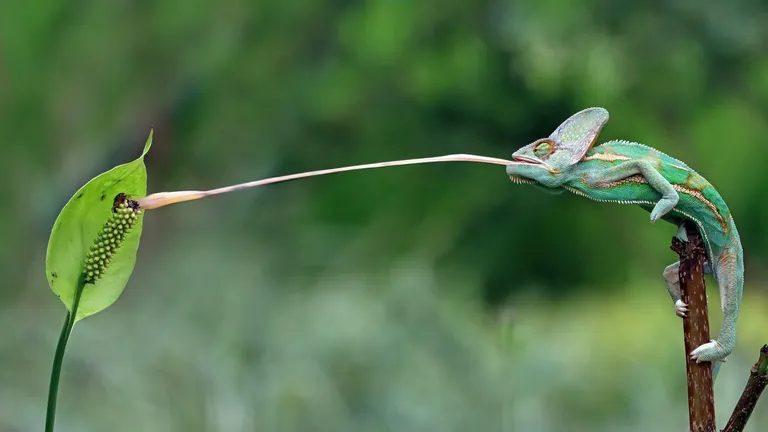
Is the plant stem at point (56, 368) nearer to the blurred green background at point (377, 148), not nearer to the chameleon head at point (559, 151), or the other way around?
the chameleon head at point (559, 151)

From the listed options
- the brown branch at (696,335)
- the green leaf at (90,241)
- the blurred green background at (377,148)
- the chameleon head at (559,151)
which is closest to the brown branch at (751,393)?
Result: the brown branch at (696,335)

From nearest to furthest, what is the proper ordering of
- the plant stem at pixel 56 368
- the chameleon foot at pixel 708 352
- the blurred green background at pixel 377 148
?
the plant stem at pixel 56 368, the chameleon foot at pixel 708 352, the blurred green background at pixel 377 148

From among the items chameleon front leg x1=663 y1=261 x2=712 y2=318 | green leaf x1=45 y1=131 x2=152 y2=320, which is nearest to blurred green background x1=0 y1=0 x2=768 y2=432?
chameleon front leg x1=663 y1=261 x2=712 y2=318

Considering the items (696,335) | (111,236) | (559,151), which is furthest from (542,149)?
(111,236)

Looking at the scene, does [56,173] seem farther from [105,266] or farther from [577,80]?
[105,266]

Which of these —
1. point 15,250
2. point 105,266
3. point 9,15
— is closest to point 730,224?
point 105,266

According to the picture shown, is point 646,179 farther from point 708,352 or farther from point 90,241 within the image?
point 90,241
